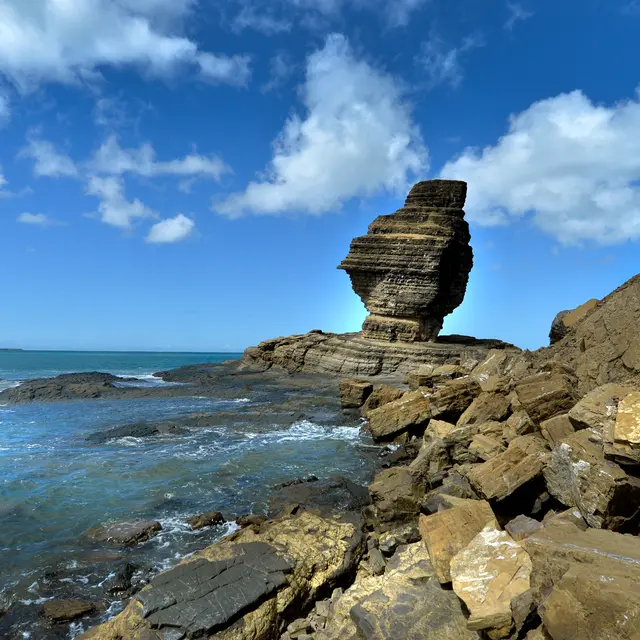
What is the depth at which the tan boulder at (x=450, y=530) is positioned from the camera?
4.81 metres

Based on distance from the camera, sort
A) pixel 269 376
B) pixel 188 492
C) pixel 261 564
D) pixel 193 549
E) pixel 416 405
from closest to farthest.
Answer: pixel 261 564 → pixel 193 549 → pixel 188 492 → pixel 416 405 → pixel 269 376

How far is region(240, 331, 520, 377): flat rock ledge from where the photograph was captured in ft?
96.7

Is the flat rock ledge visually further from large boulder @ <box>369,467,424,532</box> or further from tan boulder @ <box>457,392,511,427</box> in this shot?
large boulder @ <box>369,467,424,532</box>

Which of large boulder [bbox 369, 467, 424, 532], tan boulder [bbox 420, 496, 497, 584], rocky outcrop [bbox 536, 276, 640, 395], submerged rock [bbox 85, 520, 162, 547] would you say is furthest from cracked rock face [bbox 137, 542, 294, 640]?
rocky outcrop [bbox 536, 276, 640, 395]

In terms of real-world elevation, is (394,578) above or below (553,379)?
below

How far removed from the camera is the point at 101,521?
849 centimetres

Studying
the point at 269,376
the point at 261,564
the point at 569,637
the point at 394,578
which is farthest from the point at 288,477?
the point at 269,376

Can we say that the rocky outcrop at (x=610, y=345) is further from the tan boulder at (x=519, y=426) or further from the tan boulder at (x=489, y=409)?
the tan boulder at (x=489, y=409)

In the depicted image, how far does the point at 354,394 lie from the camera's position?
1947cm

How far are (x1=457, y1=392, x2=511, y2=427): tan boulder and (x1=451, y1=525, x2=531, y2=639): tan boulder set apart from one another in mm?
5128

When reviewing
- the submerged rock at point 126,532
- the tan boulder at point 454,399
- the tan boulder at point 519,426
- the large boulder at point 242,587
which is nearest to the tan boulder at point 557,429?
the tan boulder at point 519,426

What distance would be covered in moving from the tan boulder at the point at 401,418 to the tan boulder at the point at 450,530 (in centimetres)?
731

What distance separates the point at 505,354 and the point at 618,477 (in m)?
12.2

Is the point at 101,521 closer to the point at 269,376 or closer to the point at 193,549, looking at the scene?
the point at 193,549
